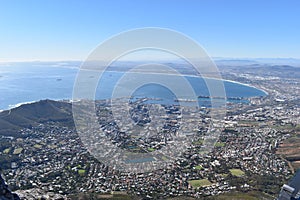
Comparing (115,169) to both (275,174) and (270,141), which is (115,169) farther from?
(270,141)

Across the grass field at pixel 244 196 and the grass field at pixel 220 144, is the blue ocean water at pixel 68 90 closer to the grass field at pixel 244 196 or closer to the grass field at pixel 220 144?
the grass field at pixel 220 144

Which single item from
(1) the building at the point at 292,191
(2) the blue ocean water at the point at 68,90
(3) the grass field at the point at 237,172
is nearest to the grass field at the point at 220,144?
(3) the grass field at the point at 237,172

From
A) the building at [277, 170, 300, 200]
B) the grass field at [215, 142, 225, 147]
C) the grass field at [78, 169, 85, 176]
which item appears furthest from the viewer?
the grass field at [215, 142, 225, 147]

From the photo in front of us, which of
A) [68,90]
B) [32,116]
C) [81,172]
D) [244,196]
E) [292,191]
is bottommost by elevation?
[244,196]

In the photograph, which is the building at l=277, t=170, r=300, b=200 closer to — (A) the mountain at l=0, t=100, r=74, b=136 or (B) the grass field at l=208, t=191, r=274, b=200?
(B) the grass field at l=208, t=191, r=274, b=200

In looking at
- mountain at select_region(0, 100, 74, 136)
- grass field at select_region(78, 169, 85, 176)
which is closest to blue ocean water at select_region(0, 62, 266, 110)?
mountain at select_region(0, 100, 74, 136)

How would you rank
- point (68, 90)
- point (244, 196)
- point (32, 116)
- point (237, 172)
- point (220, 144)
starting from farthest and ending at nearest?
point (68, 90), point (32, 116), point (220, 144), point (237, 172), point (244, 196)

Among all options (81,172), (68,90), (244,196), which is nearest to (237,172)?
(244,196)

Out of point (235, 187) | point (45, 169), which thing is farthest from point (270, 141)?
point (45, 169)

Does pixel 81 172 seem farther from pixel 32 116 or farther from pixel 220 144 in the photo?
pixel 32 116

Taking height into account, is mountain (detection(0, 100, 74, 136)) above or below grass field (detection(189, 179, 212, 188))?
above

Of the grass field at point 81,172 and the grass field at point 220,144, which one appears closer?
the grass field at point 81,172
